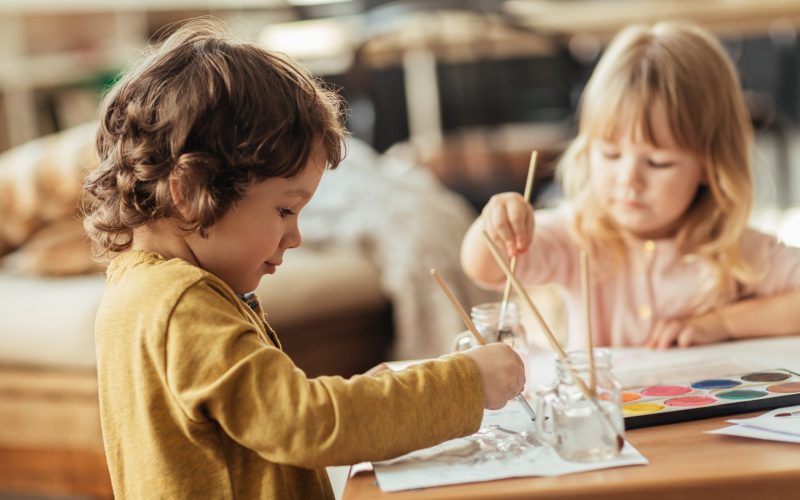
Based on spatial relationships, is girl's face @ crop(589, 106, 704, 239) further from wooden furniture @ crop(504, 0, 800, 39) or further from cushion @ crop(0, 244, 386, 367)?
wooden furniture @ crop(504, 0, 800, 39)

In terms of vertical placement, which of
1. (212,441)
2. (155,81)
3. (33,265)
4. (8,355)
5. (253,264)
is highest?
(155,81)

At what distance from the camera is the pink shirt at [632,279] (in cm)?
144

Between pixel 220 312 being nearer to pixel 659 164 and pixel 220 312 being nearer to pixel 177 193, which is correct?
pixel 177 193

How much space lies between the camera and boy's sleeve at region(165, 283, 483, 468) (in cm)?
75

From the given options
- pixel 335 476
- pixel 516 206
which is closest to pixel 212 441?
pixel 516 206

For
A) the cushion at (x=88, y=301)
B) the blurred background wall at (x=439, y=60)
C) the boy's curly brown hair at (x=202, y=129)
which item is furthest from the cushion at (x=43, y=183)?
the boy's curly brown hair at (x=202, y=129)

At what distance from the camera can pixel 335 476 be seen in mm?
1821

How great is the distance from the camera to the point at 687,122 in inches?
54.3

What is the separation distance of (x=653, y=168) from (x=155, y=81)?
772 mm

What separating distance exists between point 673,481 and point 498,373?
0.18 m

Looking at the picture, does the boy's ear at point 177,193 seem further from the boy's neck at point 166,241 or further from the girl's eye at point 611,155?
the girl's eye at point 611,155

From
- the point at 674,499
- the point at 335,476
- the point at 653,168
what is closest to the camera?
the point at 674,499

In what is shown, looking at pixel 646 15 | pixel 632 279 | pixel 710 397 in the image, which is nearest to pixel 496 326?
pixel 710 397

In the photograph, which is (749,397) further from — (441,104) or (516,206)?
(441,104)
